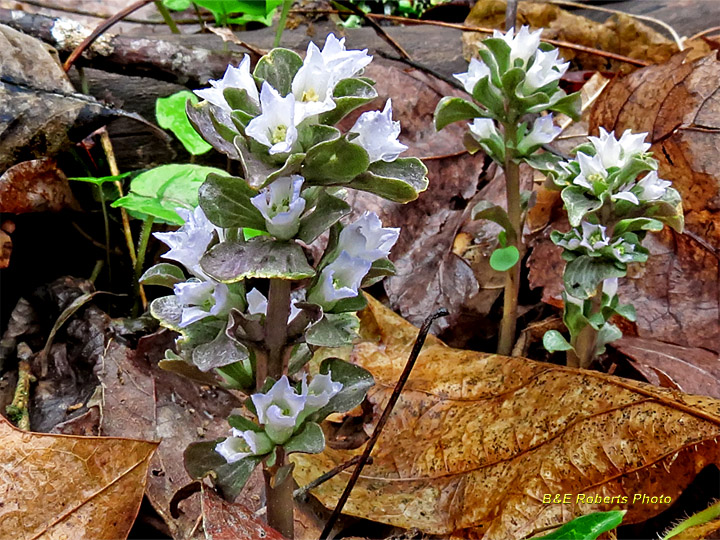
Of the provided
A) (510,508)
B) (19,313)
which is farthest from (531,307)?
(19,313)

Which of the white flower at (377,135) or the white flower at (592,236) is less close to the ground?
the white flower at (377,135)

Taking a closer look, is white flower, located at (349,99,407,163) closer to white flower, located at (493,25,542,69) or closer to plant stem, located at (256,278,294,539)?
plant stem, located at (256,278,294,539)

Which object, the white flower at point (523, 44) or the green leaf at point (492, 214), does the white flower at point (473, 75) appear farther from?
the green leaf at point (492, 214)

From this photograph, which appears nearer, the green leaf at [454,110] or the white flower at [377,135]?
the white flower at [377,135]

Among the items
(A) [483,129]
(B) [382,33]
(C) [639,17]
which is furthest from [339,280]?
(C) [639,17]

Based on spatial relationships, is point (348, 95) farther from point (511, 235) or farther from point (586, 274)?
point (511, 235)

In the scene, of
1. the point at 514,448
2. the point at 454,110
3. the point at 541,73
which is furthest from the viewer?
the point at 454,110

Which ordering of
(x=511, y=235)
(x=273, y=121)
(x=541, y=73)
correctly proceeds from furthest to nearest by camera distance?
1. (x=511, y=235)
2. (x=541, y=73)
3. (x=273, y=121)

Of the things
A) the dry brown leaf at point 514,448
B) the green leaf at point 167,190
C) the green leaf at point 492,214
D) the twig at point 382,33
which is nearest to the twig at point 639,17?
the twig at point 382,33
